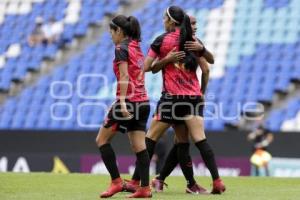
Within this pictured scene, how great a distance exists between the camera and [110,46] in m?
21.8

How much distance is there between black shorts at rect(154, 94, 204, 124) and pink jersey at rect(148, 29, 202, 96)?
6 centimetres

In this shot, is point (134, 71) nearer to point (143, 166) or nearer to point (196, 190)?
point (143, 166)

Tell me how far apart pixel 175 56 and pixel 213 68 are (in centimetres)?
1166

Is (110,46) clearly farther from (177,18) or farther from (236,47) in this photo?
(177,18)

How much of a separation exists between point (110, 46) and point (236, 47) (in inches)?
141

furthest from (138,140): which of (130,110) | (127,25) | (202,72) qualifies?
(202,72)

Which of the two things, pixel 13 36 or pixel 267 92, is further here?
pixel 13 36

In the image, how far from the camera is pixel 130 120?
827cm

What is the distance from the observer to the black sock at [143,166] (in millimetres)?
8242

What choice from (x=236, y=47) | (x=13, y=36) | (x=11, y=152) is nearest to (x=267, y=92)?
(x=236, y=47)

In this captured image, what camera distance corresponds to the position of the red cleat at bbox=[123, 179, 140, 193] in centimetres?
888

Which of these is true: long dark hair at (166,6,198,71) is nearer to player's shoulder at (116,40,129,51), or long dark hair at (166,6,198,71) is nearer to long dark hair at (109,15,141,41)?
long dark hair at (109,15,141,41)

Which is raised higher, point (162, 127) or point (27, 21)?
point (27, 21)

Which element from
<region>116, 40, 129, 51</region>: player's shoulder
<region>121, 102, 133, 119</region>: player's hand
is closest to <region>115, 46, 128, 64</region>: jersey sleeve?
<region>116, 40, 129, 51</region>: player's shoulder
